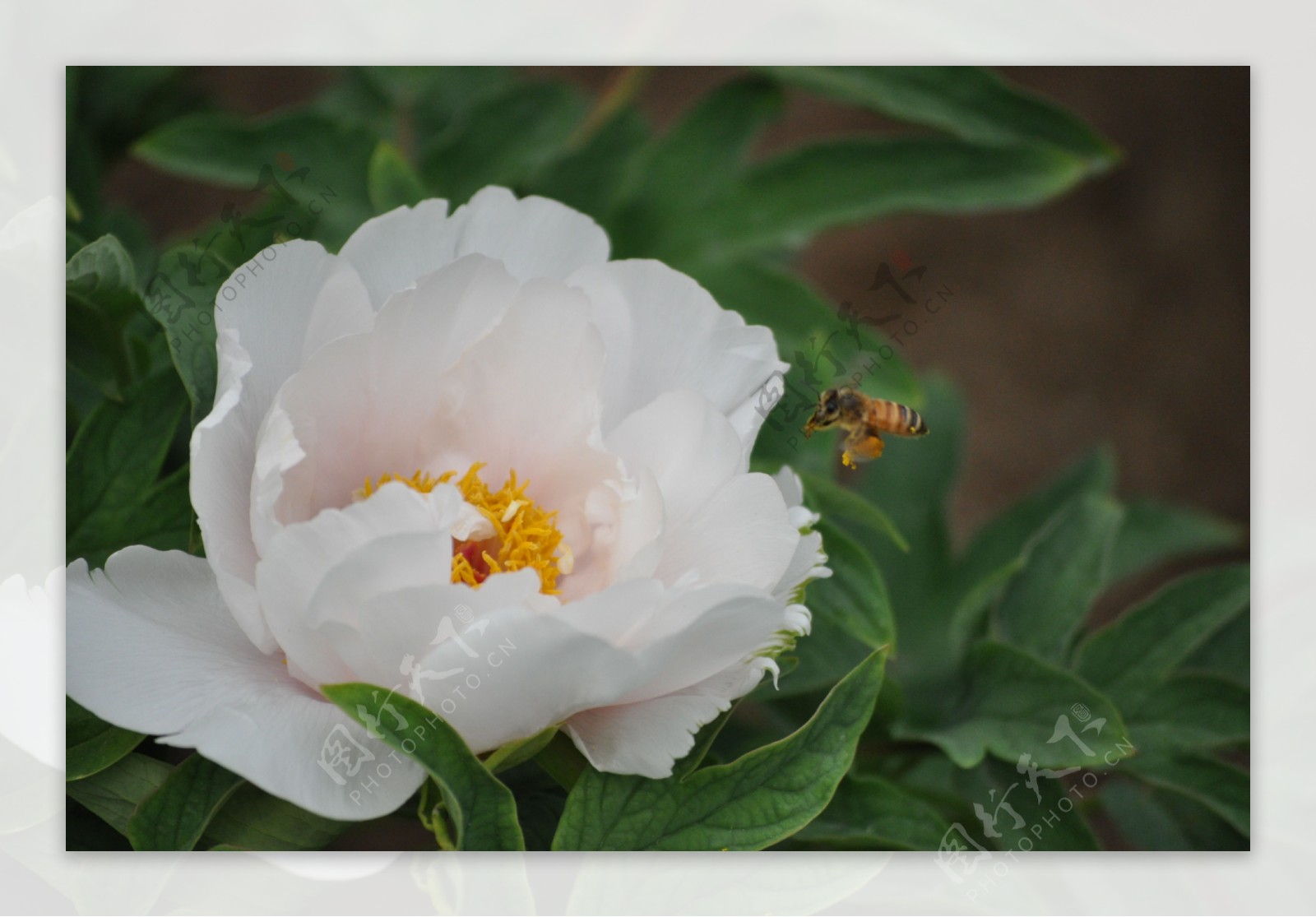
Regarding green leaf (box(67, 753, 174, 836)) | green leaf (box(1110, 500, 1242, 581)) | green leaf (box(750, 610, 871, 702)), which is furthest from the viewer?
green leaf (box(1110, 500, 1242, 581))

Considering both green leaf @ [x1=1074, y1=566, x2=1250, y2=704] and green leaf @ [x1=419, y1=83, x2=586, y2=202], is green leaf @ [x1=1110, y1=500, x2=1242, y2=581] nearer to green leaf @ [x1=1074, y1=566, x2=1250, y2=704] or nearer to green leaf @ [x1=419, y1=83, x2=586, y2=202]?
green leaf @ [x1=1074, y1=566, x2=1250, y2=704]

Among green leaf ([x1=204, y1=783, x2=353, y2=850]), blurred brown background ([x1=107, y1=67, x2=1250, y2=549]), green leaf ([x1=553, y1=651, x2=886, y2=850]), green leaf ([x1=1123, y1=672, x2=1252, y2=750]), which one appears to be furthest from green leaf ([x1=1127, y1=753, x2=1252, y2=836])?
blurred brown background ([x1=107, y1=67, x2=1250, y2=549])

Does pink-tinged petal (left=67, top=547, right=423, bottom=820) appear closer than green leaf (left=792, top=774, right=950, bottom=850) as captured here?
Yes

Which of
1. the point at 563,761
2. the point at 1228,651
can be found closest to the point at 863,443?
the point at 563,761

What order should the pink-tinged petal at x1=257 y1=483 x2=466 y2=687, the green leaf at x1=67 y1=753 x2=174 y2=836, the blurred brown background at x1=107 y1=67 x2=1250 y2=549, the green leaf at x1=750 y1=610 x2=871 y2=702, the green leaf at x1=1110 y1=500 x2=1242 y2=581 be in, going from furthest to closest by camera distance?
1. the blurred brown background at x1=107 y1=67 x2=1250 y2=549
2. the green leaf at x1=1110 y1=500 x2=1242 y2=581
3. the green leaf at x1=750 y1=610 x2=871 y2=702
4. the green leaf at x1=67 y1=753 x2=174 y2=836
5. the pink-tinged petal at x1=257 y1=483 x2=466 y2=687

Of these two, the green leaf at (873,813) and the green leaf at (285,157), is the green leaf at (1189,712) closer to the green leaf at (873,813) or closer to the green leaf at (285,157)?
the green leaf at (873,813)

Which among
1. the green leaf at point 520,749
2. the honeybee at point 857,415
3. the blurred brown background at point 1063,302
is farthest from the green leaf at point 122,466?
the blurred brown background at point 1063,302
